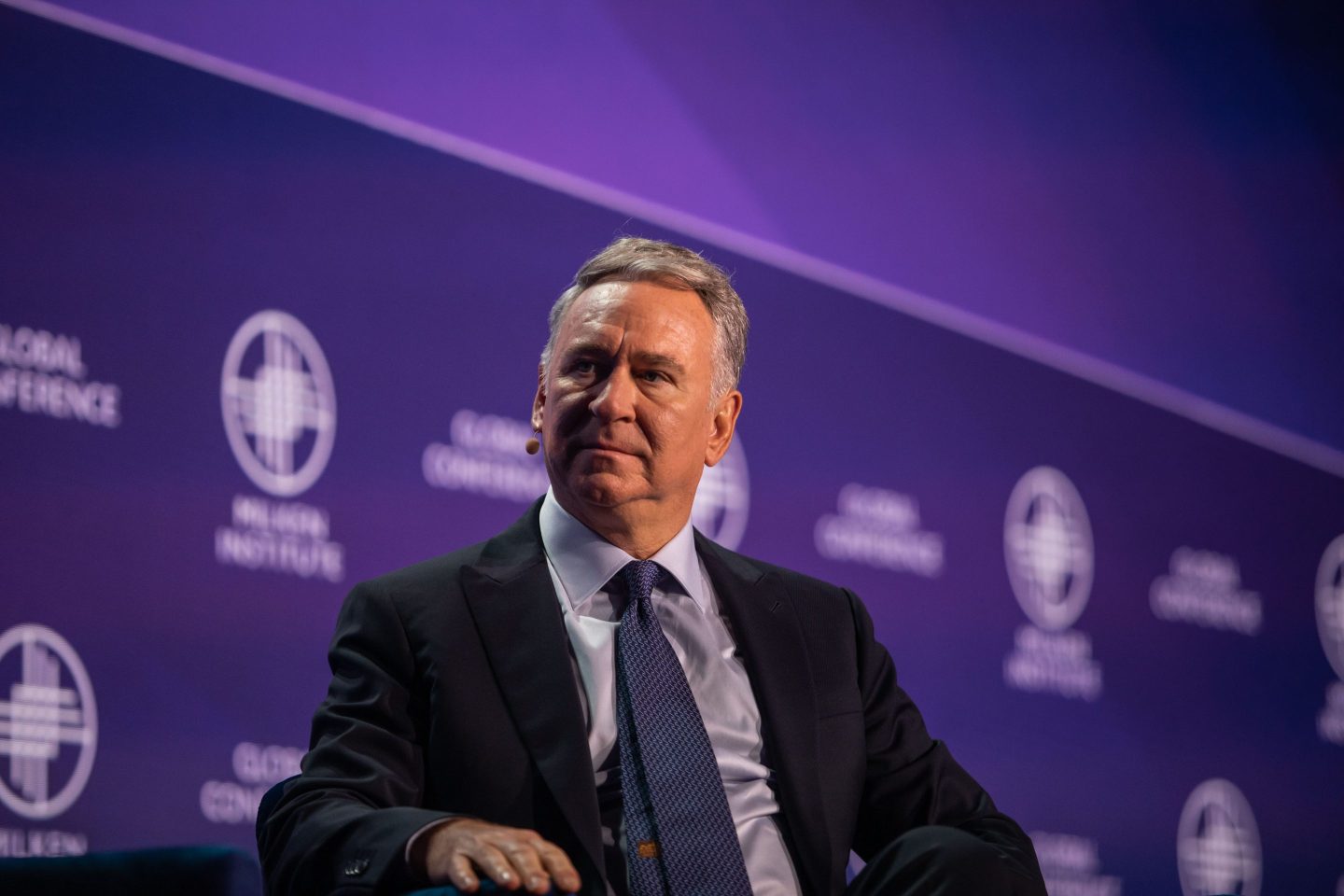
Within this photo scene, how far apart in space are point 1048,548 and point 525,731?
256cm

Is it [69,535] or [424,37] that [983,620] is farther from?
[69,535]

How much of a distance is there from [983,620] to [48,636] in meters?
2.40

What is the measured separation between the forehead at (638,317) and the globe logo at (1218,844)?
2.76 meters

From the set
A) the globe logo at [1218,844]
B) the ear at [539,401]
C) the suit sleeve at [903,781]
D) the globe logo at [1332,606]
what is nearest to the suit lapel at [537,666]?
the ear at [539,401]

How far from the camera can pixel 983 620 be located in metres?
Answer: 4.18

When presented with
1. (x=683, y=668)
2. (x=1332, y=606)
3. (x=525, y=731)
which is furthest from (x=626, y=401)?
(x=1332, y=606)

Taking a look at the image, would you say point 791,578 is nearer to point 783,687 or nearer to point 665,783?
point 783,687

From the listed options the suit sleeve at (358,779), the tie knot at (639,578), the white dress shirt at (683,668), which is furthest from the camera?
the tie knot at (639,578)

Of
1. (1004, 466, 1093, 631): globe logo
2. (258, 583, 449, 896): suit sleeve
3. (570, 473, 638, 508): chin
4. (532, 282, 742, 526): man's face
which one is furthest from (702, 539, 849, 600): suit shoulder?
(1004, 466, 1093, 631): globe logo

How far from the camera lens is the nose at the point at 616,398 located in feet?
7.59

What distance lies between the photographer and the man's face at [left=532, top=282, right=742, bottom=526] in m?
2.33

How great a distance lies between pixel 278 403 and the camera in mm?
2967

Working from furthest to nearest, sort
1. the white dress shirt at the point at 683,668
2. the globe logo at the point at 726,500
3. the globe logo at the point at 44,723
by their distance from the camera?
the globe logo at the point at 726,500
the globe logo at the point at 44,723
the white dress shirt at the point at 683,668

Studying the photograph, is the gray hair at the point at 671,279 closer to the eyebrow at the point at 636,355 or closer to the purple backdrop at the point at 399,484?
the eyebrow at the point at 636,355
